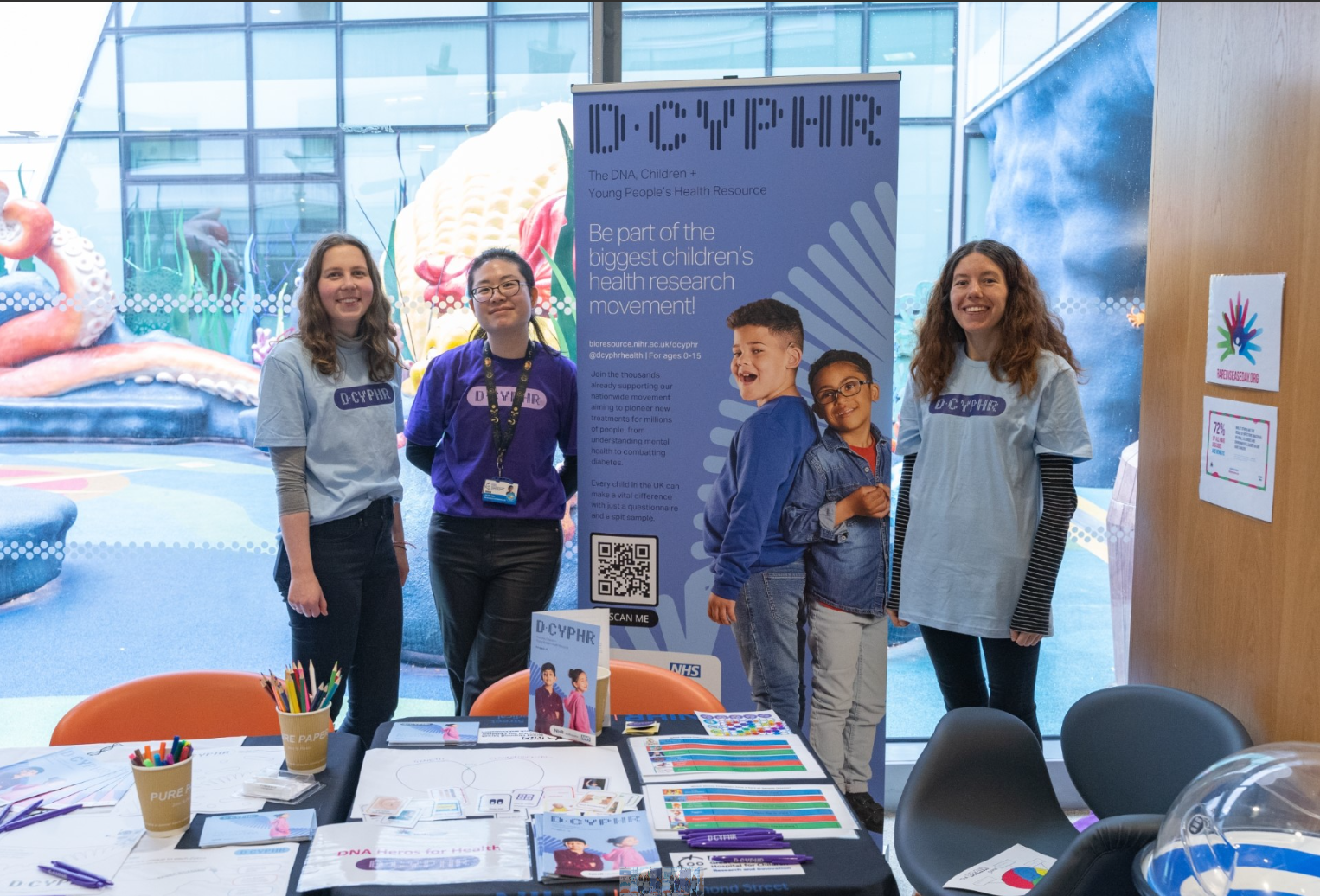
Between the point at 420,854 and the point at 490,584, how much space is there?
64.4 inches

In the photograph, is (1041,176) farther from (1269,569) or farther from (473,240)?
(473,240)

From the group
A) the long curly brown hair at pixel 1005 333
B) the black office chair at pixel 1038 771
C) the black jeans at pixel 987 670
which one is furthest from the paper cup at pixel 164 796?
the long curly brown hair at pixel 1005 333

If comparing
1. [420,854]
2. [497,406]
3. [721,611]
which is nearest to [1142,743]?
[721,611]

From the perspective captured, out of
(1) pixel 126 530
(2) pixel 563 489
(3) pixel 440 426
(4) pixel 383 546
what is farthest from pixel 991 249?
(1) pixel 126 530

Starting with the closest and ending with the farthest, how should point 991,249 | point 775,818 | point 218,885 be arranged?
1. point 218,885
2. point 775,818
3. point 991,249

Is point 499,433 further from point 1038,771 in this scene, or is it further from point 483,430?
point 1038,771

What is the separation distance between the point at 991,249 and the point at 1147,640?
1.22 meters

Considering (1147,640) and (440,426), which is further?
(440,426)

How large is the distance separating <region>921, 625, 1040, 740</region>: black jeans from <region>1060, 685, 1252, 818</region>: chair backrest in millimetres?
328

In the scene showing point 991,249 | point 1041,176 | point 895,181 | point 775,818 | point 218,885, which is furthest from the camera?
point 1041,176

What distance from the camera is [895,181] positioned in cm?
299

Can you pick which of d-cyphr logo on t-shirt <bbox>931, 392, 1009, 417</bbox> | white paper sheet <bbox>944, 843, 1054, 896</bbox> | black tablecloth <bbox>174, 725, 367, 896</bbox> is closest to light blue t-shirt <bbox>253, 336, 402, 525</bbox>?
black tablecloth <bbox>174, 725, 367, 896</bbox>

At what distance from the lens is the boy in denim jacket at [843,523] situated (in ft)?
9.91

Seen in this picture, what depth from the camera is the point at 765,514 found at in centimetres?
303
